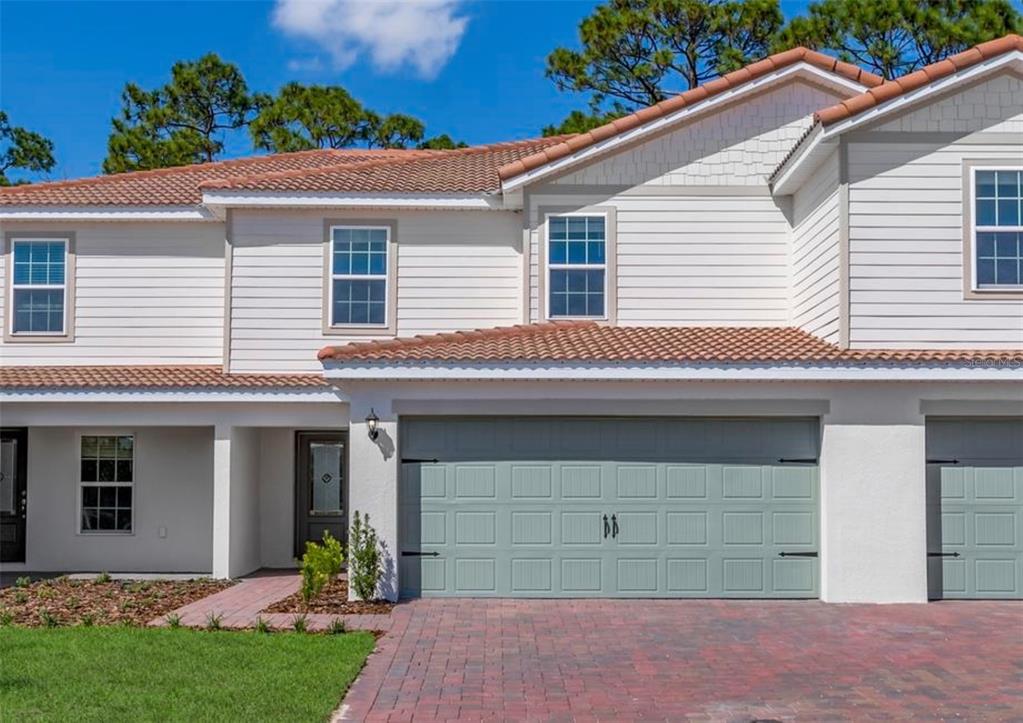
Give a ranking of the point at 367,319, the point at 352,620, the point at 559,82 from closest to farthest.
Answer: the point at 352,620
the point at 367,319
the point at 559,82

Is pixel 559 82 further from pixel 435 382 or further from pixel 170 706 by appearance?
pixel 170 706

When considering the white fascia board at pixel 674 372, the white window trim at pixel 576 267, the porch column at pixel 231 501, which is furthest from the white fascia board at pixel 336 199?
the white fascia board at pixel 674 372

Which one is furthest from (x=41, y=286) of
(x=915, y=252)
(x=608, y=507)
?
(x=915, y=252)

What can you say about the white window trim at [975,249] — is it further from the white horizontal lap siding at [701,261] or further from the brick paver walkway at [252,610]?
the brick paver walkway at [252,610]

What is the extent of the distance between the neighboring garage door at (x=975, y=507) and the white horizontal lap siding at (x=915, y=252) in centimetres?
115

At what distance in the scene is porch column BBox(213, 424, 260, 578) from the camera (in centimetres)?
1588

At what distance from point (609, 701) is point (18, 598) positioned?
895 centimetres

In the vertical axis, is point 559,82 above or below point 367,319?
above

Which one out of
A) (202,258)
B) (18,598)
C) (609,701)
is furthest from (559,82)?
(609,701)

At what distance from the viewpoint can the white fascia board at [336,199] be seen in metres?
16.6

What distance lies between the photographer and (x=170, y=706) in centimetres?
844

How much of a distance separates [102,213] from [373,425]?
6557 mm

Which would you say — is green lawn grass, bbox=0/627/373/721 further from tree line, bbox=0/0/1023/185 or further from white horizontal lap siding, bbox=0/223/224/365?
tree line, bbox=0/0/1023/185

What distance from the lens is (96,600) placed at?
1416cm
